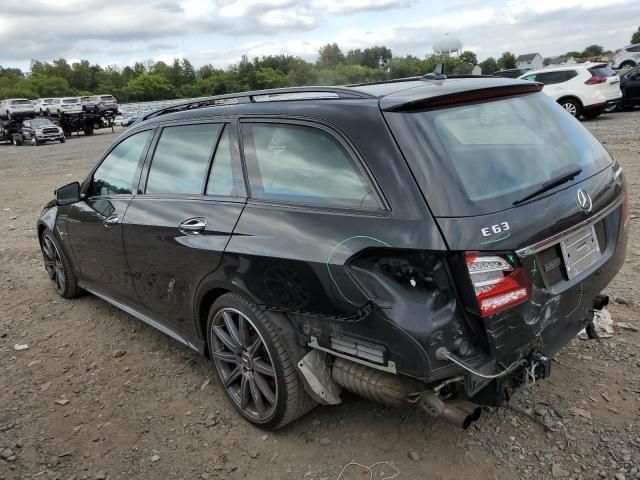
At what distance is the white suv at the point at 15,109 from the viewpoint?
33906 millimetres

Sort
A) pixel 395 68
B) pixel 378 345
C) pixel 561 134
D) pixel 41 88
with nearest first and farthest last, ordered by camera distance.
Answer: pixel 378 345
pixel 561 134
pixel 395 68
pixel 41 88

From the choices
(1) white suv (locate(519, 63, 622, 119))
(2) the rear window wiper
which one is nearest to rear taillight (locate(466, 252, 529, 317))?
(2) the rear window wiper

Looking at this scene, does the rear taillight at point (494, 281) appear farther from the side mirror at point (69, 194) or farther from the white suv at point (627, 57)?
the white suv at point (627, 57)

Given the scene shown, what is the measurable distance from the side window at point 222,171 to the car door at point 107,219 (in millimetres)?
882

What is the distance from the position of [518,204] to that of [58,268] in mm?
4415

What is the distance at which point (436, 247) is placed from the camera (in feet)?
6.94

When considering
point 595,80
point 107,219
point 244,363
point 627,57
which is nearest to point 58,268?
point 107,219

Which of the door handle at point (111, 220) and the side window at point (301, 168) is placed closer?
the side window at point (301, 168)

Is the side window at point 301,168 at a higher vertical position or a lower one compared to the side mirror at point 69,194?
higher

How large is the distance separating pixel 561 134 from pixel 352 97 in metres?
1.18

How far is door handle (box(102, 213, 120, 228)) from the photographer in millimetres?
3844

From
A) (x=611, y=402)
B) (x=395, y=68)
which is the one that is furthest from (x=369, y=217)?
(x=395, y=68)

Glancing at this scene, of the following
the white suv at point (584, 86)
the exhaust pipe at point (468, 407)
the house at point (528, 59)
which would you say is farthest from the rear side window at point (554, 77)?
the house at point (528, 59)

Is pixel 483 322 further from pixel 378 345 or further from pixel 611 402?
pixel 611 402
